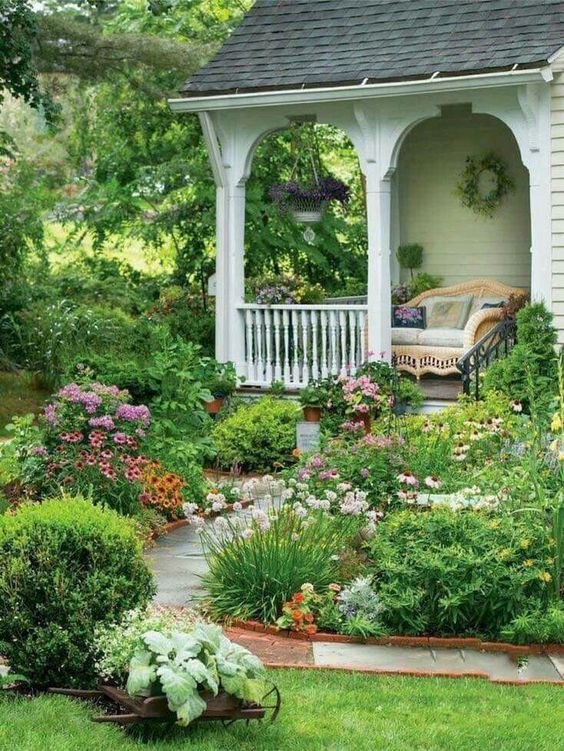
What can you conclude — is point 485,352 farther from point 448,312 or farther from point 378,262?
point 448,312

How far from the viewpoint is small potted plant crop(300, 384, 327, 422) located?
1230 centimetres

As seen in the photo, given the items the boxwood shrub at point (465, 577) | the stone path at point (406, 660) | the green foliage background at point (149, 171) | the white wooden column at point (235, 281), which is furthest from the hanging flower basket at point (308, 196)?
the stone path at point (406, 660)

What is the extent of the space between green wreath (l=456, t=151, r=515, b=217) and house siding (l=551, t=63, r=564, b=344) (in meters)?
2.41

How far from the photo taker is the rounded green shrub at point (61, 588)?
19.2 feet

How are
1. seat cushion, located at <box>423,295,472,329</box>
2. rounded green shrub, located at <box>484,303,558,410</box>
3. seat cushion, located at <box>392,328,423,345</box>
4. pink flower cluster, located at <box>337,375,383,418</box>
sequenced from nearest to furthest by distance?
rounded green shrub, located at <box>484,303,558,410</box> < pink flower cluster, located at <box>337,375,383,418</box> < seat cushion, located at <box>392,328,423,345</box> < seat cushion, located at <box>423,295,472,329</box>

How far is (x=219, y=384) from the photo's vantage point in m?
13.5

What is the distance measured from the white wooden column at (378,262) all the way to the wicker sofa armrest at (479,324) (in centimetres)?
76

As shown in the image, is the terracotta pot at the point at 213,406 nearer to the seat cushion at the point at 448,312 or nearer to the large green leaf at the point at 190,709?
the seat cushion at the point at 448,312

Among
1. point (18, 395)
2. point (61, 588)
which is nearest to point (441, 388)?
point (18, 395)

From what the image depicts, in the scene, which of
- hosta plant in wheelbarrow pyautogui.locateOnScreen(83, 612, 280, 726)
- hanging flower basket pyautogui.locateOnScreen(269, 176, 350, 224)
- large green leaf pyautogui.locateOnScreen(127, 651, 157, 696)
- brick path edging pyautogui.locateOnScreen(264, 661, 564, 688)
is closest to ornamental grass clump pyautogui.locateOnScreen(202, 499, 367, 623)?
brick path edging pyautogui.locateOnScreen(264, 661, 564, 688)

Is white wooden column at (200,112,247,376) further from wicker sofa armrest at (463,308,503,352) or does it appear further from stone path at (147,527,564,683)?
stone path at (147,527,564,683)

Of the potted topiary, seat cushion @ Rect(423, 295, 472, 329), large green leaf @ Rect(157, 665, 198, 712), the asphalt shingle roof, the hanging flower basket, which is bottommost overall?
large green leaf @ Rect(157, 665, 198, 712)

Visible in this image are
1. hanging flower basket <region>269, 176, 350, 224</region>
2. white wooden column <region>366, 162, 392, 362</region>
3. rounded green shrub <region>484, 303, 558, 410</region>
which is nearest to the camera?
rounded green shrub <region>484, 303, 558, 410</region>

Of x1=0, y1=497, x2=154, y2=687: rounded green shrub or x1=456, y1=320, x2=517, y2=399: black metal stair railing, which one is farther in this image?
x1=456, y1=320, x2=517, y2=399: black metal stair railing
